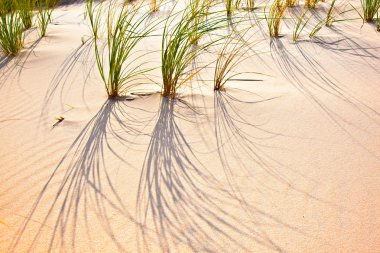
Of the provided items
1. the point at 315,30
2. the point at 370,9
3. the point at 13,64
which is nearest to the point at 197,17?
the point at 315,30

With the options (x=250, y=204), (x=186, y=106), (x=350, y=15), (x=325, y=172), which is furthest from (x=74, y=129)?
(x=350, y=15)

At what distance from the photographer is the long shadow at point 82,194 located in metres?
1.35

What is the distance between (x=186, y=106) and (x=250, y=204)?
0.94 metres

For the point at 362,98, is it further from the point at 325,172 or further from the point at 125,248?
the point at 125,248

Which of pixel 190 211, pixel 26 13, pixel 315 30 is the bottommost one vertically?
pixel 190 211

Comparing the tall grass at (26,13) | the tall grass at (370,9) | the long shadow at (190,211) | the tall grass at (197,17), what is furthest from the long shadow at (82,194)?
the tall grass at (370,9)

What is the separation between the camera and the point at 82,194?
5.09 feet

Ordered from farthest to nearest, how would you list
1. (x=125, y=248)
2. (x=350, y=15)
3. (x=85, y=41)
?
(x=350, y=15), (x=85, y=41), (x=125, y=248)

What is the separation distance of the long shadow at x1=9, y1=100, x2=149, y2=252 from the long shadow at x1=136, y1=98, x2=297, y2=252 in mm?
120

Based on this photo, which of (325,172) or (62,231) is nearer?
(62,231)

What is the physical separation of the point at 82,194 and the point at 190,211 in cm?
54

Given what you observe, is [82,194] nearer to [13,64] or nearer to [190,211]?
[190,211]

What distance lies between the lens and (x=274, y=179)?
1598 millimetres

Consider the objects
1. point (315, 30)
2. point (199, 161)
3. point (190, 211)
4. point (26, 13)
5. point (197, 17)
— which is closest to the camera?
point (190, 211)
